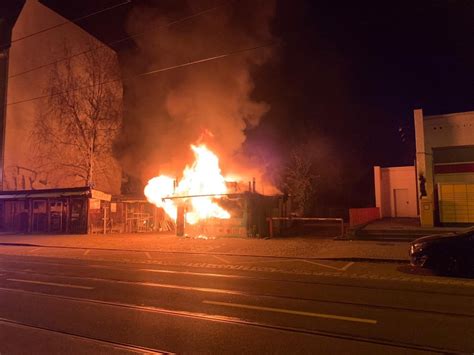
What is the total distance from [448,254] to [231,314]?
6.24 meters

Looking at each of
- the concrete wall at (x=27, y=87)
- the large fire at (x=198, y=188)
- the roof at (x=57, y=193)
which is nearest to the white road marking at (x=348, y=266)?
the large fire at (x=198, y=188)

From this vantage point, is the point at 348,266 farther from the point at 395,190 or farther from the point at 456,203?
the point at 395,190

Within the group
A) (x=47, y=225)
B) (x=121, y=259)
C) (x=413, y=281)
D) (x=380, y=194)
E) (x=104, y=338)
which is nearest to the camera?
(x=104, y=338)

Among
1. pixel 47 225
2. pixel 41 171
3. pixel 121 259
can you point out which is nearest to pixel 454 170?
pixel 121 259

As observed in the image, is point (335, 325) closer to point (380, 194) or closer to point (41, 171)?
point (380, 194)

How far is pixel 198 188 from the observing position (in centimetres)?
2095

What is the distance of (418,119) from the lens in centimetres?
1977

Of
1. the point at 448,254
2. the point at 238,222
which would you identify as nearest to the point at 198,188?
the point at 238,222

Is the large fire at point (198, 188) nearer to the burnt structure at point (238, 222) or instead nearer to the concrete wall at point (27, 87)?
the burnt structure at point (238, 222)

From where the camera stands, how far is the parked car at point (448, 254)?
29.7 ft

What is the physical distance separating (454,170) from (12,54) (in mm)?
29642

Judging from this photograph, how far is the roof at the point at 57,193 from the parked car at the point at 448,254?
18.7m

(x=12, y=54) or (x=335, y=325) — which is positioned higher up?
(x=12, y=54)

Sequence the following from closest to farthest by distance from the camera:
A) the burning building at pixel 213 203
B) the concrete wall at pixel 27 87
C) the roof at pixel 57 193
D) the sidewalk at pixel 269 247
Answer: the sidewalk at pixel 269 247 → the burning building at pixel 213 203 → the roof at pixel 57 193 → the concrete wall at pixel 27 87
